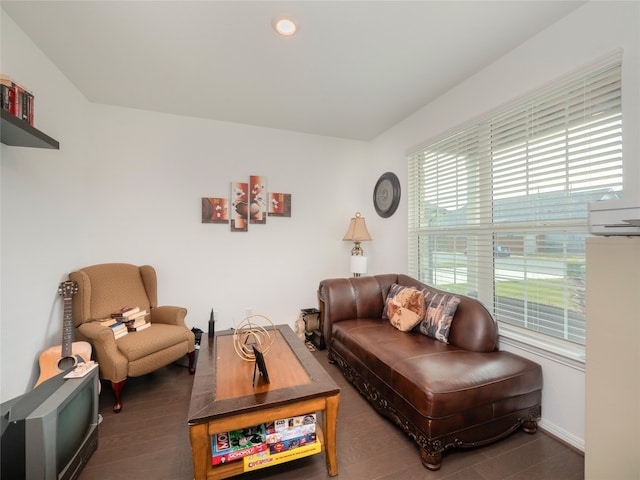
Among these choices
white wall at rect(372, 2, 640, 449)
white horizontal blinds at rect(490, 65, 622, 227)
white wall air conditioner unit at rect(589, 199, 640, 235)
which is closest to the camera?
white wall air conditioner unit at rect(589, 199, 640, 235)

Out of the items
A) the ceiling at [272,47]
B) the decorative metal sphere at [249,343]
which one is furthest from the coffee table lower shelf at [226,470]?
the ceiling at [272,47]

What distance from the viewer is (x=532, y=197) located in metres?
1.98

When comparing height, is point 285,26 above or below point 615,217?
above

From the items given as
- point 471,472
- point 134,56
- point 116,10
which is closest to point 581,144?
point 471,472

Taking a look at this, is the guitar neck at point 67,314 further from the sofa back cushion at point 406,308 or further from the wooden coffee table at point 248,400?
the sofa back cushion at point 406,308

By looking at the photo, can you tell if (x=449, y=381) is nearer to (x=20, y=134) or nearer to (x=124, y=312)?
(x=124, y=312)

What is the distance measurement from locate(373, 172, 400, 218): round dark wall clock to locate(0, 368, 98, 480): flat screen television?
3.13m

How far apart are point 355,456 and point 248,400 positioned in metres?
0.77

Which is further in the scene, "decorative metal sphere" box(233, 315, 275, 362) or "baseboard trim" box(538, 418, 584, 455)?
"decorative metal sphere" box(233, 315, 275, 362)

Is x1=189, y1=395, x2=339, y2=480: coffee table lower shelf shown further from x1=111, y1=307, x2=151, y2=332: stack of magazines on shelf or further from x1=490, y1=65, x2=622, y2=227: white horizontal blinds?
x1=490, y1=65, x2=622, y2=227: white horizontal blinds

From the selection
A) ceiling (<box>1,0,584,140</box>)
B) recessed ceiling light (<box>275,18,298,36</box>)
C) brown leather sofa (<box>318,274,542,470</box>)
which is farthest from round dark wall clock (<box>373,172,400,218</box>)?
recessed ceiling light (<box>275,18,298,36</box>)

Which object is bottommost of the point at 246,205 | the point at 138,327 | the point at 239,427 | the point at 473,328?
the point at 239,427

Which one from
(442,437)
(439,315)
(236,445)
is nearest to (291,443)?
(236,445)

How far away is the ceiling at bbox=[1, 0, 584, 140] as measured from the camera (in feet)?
5.51
